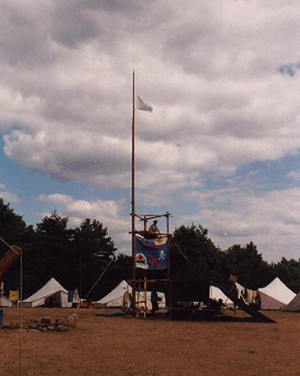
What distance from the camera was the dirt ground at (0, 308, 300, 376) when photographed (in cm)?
1149

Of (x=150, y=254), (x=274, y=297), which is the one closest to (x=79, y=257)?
(x=274, y=297)

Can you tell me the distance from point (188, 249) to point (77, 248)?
50.3 ft

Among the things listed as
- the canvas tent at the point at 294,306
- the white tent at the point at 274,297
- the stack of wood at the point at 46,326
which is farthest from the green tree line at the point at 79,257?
the stack of wood at the point at 46,326

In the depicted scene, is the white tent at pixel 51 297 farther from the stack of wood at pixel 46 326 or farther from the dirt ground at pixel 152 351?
the stack of wood at pixel 46 326

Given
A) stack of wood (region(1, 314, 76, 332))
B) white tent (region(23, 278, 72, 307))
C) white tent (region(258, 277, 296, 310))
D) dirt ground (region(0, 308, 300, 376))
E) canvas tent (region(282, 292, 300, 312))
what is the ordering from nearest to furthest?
dirt ground (region(0, 308, 300, 376))
stack of wood (region(1, 314, 76, 332))
canvas tent (region(282, 292, 300, 312))
white tent (region(258, 277, 296, 310))
white tent (region(23, 278, 72, 307))

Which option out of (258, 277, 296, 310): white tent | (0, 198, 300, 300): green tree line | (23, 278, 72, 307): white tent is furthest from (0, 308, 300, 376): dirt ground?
(0, 198, 300, 300): green tree line

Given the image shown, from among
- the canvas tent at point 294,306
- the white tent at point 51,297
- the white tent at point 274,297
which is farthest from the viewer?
the white tent at point 51,297

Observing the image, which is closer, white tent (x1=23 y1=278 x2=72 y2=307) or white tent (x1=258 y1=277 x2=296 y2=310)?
white tent (x1=258 y1=277 x2=296 y2=310)

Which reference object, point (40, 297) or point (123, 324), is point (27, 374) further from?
point (40, 297)

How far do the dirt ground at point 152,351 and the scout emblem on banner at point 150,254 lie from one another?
7.27 meters

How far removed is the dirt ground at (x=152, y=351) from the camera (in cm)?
1149

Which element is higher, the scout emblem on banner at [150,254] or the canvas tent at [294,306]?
the scout emblem on banner at [150,254]

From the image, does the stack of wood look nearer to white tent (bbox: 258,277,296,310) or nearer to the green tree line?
white tent (bbox: 258,277,296,310)

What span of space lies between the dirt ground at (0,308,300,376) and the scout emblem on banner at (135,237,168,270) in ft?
23.9
